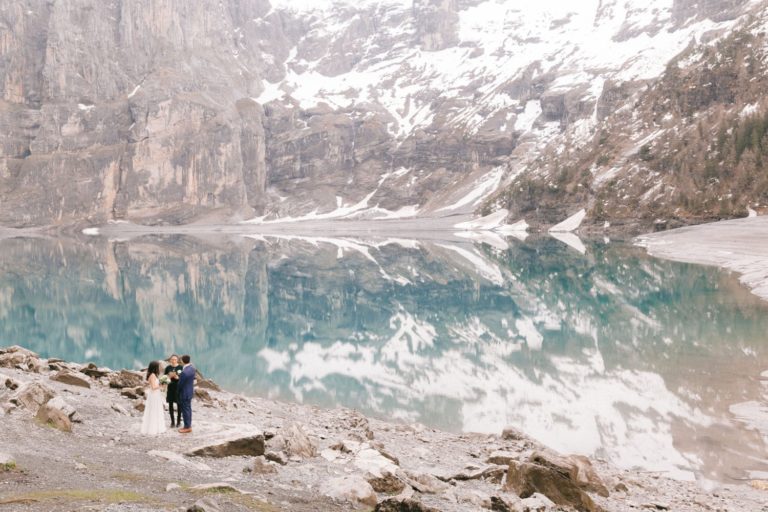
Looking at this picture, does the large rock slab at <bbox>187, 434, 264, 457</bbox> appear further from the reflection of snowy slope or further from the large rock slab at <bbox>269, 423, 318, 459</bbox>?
the reflection of snowy slope

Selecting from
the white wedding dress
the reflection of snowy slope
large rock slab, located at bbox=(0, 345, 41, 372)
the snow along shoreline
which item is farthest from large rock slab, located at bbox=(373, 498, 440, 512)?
the snow along shoreline

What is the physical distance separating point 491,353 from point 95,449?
26147 millimetres

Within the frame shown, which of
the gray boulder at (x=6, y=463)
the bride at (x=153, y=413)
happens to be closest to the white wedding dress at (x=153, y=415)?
the bride at (x=153, y=413)

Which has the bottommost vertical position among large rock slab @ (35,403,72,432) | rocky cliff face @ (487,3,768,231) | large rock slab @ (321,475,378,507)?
large rock slab @ (321,475,378,507)

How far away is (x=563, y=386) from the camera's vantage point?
27.4m

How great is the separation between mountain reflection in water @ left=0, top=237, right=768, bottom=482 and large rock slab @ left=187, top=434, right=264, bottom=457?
10.7 meters

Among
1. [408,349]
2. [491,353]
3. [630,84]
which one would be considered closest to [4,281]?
[408,349]

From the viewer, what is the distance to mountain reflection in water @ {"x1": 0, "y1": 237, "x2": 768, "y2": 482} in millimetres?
22141

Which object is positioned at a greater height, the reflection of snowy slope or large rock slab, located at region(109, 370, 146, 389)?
large rock slab, located at region(109, 370, 146, 389)

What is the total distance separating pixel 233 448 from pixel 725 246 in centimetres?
8466

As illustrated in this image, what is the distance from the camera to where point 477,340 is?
39.4m

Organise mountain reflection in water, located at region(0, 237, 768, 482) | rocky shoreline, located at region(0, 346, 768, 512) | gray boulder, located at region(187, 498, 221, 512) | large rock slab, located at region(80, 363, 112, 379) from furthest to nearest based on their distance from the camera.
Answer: mountain reflection in water, located at region(0, 237, 768, 482) < large rock slab, located at region(80, 363, 112, 379) < rocky shoreline, located at region(0, 346, 768, 512) < gray boulder, located at region(187, 498, 221, 512)

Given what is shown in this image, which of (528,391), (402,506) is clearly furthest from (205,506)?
(528,391)

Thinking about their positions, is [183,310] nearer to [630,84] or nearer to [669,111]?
[669,111]
